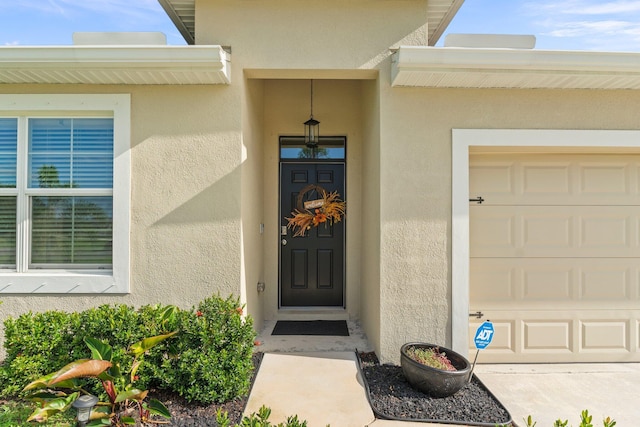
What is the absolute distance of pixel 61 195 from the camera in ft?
11.3

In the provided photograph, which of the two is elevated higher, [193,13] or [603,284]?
[193,13]

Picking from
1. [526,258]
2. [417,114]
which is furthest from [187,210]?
[526,258]

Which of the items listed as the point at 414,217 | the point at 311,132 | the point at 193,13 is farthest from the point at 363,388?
the point at 193,13

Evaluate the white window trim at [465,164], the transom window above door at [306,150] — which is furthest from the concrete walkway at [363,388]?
the transom window above door at [306,150]

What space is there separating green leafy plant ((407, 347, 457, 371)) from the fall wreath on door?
2.19 metres

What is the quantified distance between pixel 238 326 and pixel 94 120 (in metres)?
2.58

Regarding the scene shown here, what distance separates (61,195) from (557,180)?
522 centimetres

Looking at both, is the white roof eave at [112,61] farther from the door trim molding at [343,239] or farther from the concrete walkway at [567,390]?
the concrete walkway at [567,390]

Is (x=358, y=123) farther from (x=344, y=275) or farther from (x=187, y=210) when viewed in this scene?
(x=187, y=210)

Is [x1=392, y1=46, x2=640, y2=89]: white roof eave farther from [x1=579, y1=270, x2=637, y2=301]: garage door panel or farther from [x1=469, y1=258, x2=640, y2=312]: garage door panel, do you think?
[x1=579, y1=270, x2=637, y2=301]: garage door panel

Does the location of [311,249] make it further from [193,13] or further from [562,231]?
[193,13]

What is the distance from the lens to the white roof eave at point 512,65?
9.88ft

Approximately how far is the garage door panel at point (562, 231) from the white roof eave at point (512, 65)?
4.34ft

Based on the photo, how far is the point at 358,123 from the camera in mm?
4730
